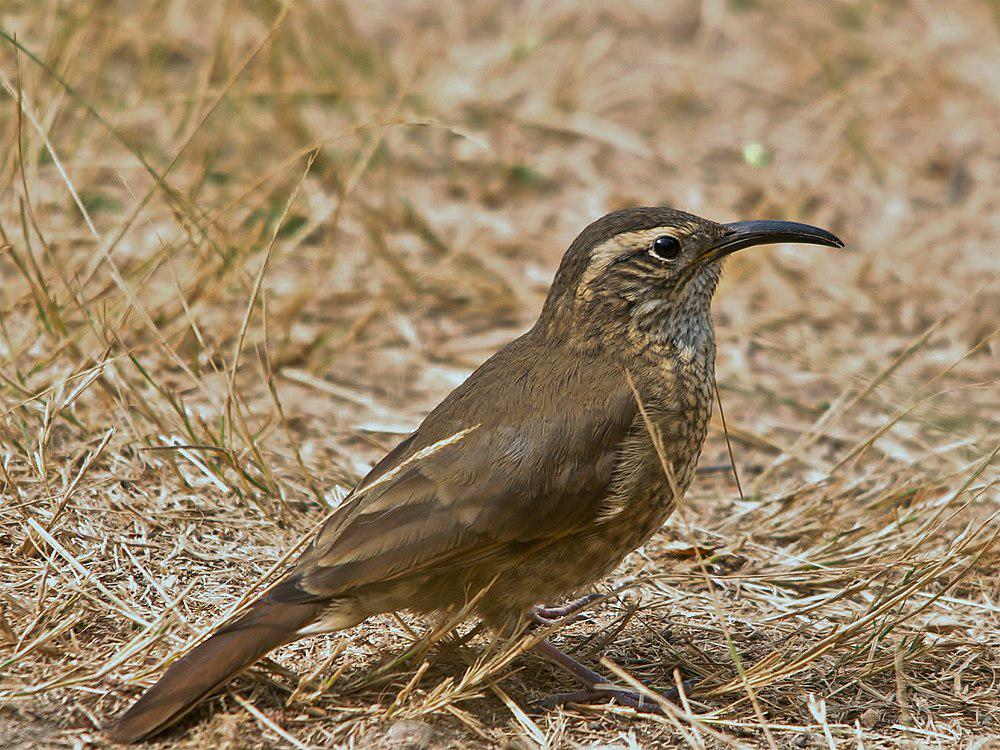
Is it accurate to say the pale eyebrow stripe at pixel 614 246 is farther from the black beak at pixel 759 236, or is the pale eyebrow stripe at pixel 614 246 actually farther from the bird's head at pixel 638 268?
the black beak at pixel 759 236

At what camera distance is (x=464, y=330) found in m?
6.65

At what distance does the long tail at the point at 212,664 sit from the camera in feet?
11.4

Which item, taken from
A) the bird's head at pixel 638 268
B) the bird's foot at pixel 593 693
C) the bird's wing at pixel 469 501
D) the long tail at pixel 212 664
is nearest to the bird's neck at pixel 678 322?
the bird's head at pixel 638 268

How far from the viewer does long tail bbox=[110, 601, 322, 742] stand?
Result: 347cm

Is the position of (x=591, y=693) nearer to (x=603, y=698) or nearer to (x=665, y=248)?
(x=603, y=698)

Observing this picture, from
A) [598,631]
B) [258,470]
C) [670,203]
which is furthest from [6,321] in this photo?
[670,203]

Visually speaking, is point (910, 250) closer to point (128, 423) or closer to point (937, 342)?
point (937, 342)

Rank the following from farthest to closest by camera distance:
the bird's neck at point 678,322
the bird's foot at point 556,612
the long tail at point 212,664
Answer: the bird's foot at point 556,612 < the bird's neck at point 678,322 < the long tail at point 212,664

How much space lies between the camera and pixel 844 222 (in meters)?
7.61

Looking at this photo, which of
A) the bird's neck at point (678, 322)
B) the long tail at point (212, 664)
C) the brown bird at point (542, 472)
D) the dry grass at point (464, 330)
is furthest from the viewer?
the bird's neck at point (678, 322)

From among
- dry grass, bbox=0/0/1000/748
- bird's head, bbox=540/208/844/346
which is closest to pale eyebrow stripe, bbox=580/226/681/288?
bird's head, bbox=540/208/844/346

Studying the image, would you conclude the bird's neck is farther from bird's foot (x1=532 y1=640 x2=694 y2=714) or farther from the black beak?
bird's foot (x1=532 y1=640 x2=694 y2=714)

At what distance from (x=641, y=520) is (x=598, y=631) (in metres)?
0.55

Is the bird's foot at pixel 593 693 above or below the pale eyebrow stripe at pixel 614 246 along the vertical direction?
below
